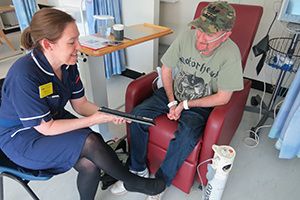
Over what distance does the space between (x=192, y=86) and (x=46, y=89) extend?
86 cm

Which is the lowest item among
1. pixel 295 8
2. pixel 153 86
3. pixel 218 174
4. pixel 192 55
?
pixel 218 174

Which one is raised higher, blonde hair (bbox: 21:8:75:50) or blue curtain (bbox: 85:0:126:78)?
blonde hair (bbox: 21:8:75:50)

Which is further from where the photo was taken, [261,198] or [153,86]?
[153,86]

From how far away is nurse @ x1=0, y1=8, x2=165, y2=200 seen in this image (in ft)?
2.89

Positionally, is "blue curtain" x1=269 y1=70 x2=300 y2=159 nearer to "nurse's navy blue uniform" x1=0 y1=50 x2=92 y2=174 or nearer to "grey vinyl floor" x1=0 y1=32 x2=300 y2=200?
"grey vinyl floor" x1=0 y1=32 x2=300 y2=200

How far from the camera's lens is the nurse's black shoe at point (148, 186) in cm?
119

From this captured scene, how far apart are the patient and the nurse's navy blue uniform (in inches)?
18.9

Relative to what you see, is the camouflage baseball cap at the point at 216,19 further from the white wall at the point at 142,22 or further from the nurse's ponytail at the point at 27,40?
the white wall at the point at 142,22

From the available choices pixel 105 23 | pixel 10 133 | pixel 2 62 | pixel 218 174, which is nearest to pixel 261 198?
pixel 218 174

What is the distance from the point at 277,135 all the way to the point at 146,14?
176cm

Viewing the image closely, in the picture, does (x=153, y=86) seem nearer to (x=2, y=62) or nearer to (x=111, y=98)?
(x=111, y=98)

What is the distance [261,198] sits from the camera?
4.56 feet

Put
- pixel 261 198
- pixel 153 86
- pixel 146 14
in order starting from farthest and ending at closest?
pixel 146 14 < pixel 153 86 < pixel 261 198

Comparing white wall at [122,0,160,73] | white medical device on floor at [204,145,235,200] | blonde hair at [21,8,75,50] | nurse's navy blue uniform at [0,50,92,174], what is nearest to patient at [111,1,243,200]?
white medical device on floor at [204,145,235,200]
